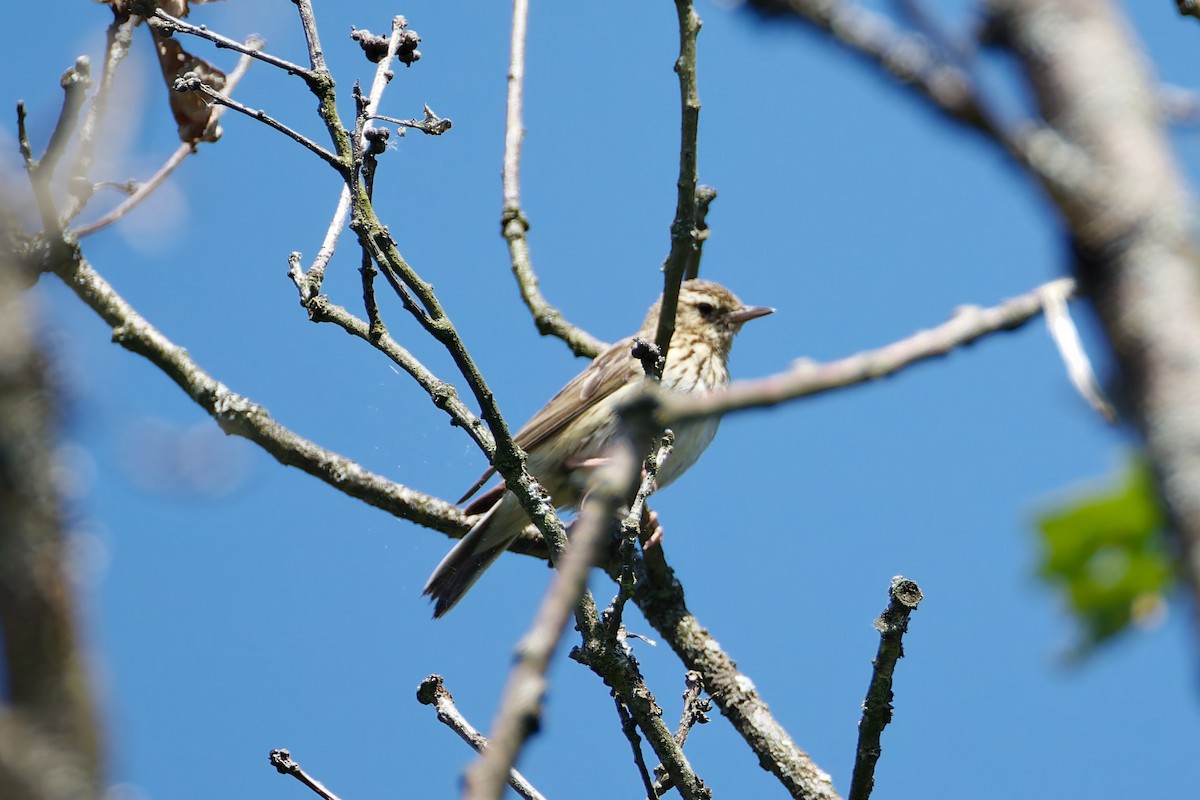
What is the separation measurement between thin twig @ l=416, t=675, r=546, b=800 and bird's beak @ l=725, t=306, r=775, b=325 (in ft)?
13.8

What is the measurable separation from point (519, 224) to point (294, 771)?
9.90 ft

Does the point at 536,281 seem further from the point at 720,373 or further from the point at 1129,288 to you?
the point at 1129,288

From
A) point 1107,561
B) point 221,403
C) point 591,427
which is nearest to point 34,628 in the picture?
point 1107,561

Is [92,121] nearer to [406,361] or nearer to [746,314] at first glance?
[406,361]

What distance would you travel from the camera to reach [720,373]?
7.86 m

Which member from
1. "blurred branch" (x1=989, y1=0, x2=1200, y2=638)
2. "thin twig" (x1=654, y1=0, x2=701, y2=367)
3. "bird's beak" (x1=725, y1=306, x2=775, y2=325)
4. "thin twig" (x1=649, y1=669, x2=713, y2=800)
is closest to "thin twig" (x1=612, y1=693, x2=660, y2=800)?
"thin twig" (x1=649, y1=669, x2=713, y2=800)

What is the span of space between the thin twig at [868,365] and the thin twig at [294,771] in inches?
106

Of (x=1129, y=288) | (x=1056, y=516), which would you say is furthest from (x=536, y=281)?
(x=1129, y=288)

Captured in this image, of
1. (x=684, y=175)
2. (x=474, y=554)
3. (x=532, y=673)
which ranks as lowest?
(x=532, y=673)

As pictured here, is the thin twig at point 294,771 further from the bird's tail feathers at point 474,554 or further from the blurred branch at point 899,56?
the blurred branch at point 899,56

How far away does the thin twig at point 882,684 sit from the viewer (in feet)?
12.9

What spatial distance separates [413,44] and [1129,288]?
4.00 meters

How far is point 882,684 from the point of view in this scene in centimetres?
403

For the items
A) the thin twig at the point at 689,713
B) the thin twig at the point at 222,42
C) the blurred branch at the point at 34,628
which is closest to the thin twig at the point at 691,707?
the thin twig at the point at 689,713
